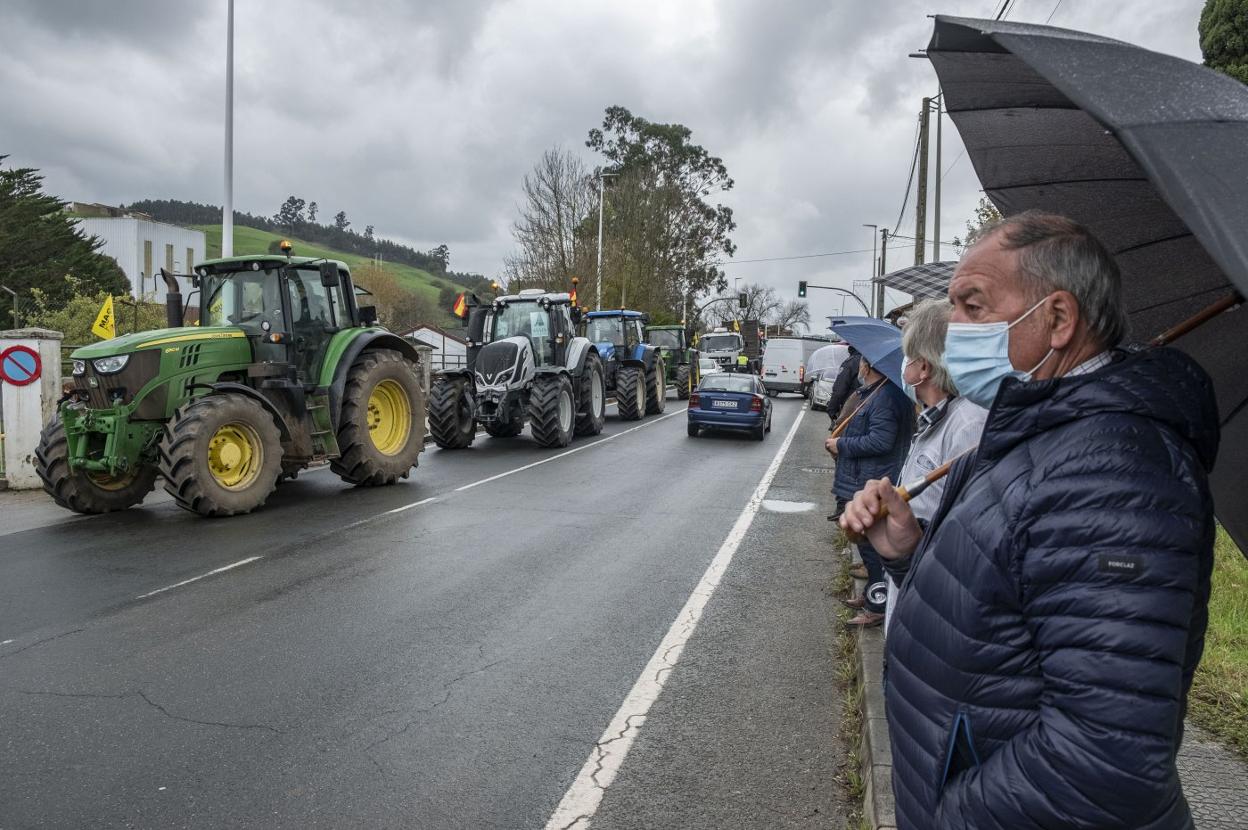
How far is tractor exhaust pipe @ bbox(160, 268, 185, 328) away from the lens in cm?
957

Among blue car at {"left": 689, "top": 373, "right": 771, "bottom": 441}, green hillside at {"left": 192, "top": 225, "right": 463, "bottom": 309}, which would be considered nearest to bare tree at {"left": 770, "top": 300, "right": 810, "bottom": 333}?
green hillside at {"left": 192, "top": 225, "right": 463, "bottom": 309}

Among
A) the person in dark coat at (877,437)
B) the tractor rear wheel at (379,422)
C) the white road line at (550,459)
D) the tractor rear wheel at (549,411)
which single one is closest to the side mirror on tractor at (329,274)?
the tractor rear wheel at (379,422)

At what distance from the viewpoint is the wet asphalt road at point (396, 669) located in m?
3.49

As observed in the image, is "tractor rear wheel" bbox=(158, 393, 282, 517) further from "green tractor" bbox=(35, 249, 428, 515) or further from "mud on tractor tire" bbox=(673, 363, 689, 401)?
"mud on tractor tire" bbox=(673, 363, 689, 401)

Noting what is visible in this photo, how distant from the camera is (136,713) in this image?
4215 mm

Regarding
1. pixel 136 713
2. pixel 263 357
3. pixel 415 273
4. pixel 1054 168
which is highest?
pixel 415 273

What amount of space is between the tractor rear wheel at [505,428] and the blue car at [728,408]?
378 cm

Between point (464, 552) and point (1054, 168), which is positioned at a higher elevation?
point (1054, 168)

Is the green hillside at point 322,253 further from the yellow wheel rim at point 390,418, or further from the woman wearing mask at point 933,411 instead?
the woman wearing mask at point 933,411

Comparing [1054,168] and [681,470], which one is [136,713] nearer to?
[1054,168]

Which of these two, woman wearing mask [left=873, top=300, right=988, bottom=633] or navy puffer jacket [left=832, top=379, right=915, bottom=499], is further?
navy puffer jacket [left=832, top=379, right=915, bottom=499]

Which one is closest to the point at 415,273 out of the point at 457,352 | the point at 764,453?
the point at 457,352

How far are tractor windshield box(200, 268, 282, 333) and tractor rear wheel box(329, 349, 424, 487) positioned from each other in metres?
1.22

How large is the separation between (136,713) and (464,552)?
3.55 metres
